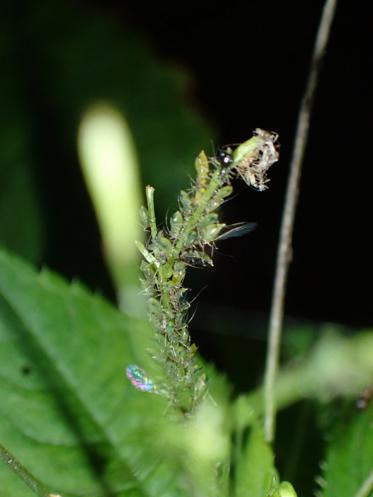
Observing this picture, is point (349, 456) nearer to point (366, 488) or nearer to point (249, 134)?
point (366, 488)

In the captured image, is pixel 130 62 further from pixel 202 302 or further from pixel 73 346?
pixel 73 346

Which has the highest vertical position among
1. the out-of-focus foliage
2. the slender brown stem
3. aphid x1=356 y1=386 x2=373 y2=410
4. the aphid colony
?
the out-of-focus foliage

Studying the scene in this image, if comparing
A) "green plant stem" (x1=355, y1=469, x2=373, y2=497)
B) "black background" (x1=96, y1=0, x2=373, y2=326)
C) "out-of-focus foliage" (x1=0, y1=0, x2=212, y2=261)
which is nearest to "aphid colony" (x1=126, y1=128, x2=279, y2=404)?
"green plant stem" (x1=355, y1=469, x2=373, y2=497)

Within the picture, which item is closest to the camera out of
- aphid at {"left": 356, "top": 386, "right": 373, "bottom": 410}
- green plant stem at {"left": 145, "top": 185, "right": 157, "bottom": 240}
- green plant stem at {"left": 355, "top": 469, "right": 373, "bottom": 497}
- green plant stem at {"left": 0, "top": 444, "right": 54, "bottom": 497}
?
green plant stem at {"left": 145, "top": 185, "right": 157, "bottom": 240}

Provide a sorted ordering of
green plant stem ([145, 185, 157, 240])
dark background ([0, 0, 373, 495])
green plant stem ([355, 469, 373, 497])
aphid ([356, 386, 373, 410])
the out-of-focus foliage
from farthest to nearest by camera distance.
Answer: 1. the out-of-focus foliage
2. dark background ([0, 0, 373, 495])
3. aphid ([356, 386, 373, 410])
4. green plant stem ([355, 469, 373, 497])
5. green plant stem ([145, 185, 157, 240])

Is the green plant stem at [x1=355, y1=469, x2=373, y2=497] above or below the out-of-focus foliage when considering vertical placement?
below

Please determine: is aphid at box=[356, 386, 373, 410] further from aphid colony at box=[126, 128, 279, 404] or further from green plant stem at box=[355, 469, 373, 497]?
aphid colony at box=[126, 128, 279, 404]

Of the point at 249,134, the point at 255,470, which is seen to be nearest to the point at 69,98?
the point at 249,134

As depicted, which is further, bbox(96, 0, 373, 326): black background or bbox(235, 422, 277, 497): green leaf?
bbox(96, 0, 373, 326): black background
